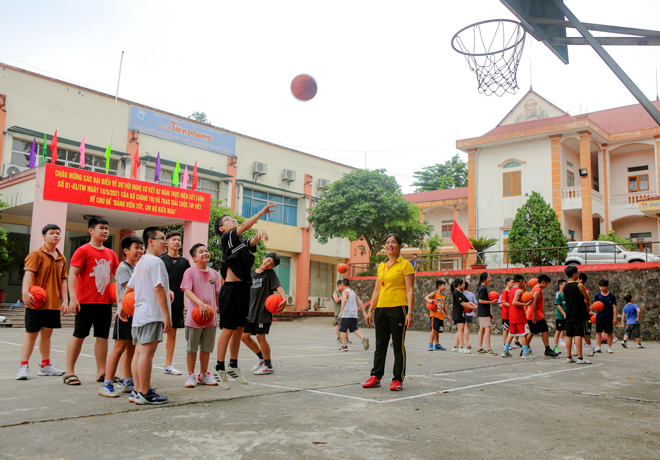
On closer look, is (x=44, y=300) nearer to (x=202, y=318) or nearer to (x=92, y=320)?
(x=92, y=320)

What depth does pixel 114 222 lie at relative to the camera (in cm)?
2231

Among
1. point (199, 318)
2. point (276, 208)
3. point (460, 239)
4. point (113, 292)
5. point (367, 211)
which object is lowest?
point (199, 318)

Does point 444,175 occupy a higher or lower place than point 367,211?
higher

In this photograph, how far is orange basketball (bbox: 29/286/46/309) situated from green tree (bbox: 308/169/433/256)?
862 inches

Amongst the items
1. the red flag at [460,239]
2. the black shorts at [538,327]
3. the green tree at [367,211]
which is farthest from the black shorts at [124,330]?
the green tree at [367,211]

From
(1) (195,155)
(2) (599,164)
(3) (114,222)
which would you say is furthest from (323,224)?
(2) (599,164)

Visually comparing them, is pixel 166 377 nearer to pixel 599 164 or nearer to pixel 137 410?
pixel 137 410

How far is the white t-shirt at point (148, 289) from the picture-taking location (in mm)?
4414

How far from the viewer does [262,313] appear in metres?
6.64

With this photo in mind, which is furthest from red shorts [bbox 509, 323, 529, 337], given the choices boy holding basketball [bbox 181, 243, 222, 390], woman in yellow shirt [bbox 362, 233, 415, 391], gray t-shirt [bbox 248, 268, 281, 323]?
boy holding basketball [bbox 181, 243, 222, 390]

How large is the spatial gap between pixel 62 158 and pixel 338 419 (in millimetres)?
22640

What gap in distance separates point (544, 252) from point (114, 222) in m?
18.3

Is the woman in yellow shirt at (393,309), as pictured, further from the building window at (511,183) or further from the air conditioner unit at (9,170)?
the building window at (511,183)

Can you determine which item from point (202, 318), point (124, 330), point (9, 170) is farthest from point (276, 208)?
point (124, 330)
